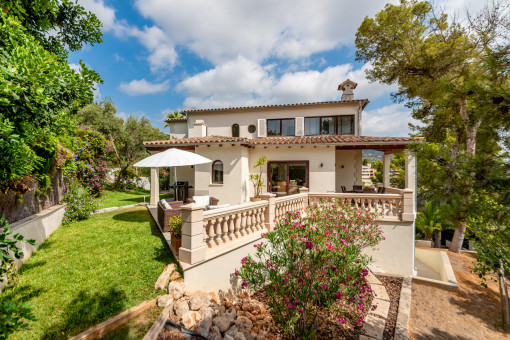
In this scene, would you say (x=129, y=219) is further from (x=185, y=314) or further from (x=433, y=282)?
(x=433, y=282)

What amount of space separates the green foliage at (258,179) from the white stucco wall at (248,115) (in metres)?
4.31

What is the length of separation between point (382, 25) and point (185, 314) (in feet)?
64.6

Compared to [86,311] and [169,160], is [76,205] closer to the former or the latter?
[169,160]

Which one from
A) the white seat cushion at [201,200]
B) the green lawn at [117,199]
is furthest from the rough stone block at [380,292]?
the green lawn at [117,199]

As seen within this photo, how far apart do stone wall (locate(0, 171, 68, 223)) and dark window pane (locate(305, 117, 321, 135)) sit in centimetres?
1601

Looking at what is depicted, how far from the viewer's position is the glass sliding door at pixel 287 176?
14375 mm

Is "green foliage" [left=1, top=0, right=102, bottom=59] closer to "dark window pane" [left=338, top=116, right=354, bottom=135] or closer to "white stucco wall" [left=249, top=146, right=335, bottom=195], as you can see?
"white stucco wall" [left=249, top=146, right=335, bottom=195]

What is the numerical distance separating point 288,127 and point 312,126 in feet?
6.57

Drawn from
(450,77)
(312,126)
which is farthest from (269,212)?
(312,126)

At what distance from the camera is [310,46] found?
12469mm

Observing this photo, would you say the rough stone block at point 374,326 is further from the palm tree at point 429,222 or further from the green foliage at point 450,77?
the palm tree at point 429,222

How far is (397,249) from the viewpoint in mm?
9234

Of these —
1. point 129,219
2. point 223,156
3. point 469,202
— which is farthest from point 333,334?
point 223,156

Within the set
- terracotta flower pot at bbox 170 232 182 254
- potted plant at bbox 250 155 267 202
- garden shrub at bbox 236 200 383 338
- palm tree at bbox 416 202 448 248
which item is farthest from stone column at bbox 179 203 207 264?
palm tree at bbox 416 202 448 248
